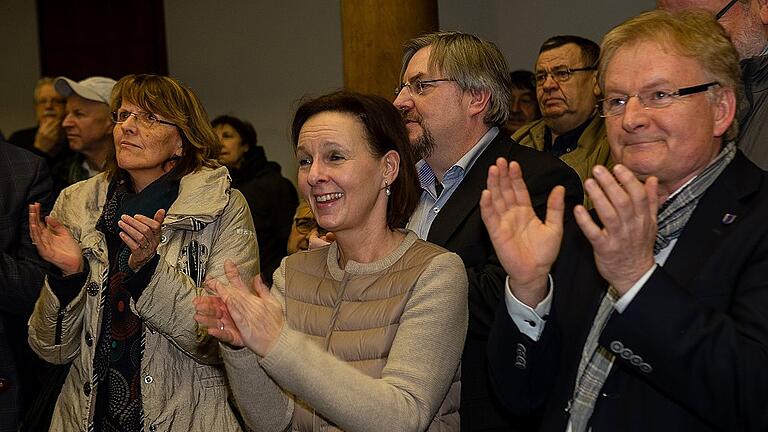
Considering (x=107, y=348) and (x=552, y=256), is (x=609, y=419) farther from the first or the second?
(x=107, y=348)

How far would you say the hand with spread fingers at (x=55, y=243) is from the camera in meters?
2.83

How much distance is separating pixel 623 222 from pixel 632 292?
5.3 inches

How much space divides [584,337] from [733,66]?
0.60 meters

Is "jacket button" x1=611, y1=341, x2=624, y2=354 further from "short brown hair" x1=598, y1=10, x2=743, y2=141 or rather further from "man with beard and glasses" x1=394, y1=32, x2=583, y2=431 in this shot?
"man with beard and glasses" x1=394, y1=32, x2=583, y2=431

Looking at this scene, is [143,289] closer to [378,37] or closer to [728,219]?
[728,219]

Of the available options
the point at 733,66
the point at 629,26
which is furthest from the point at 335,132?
the point at 733,66

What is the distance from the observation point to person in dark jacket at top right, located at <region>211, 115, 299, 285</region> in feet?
17.6

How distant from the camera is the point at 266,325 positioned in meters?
1.99

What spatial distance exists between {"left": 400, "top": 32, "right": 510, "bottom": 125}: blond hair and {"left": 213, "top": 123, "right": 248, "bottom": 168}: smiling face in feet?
10.0

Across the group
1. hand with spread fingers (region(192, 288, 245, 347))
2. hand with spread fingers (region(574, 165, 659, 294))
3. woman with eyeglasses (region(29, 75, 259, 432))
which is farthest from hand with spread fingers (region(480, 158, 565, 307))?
woman with eyeglasses (region(29, 75, 259, 432))

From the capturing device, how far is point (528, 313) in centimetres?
192

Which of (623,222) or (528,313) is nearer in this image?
(623,222)

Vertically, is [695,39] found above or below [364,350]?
above

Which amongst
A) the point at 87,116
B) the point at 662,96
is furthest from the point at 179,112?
the point at 662,96
